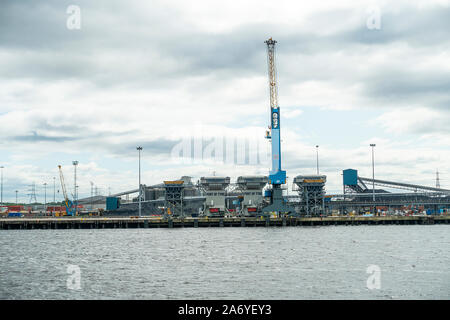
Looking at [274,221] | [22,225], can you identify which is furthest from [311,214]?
[22,225]

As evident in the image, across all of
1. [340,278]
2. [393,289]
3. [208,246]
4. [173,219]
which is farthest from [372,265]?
[173,219]

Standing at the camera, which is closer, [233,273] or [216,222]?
[233,273]

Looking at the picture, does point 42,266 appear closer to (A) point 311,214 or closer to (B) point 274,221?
(B) point 274,221

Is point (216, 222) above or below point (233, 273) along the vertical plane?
above

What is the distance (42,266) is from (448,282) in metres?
52.6

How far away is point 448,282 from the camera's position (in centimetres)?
5028

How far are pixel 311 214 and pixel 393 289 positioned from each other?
14407cm

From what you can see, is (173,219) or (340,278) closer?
(340,278)

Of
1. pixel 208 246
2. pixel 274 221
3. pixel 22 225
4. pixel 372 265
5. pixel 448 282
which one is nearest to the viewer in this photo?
pixel 448 282

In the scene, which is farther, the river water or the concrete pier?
the concrete pier

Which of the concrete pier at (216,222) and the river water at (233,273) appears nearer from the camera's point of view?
the river water at (233,273)

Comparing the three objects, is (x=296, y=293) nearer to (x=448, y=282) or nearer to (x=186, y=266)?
(x=448, y=282)

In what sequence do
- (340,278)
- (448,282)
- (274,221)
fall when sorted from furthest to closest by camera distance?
(274,221) < (340,278) < (448,282)

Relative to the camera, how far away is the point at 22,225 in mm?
188500
